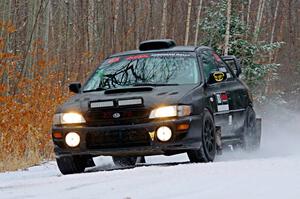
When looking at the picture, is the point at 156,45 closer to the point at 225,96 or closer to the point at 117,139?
the point at 225,96

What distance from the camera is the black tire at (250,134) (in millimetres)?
10391

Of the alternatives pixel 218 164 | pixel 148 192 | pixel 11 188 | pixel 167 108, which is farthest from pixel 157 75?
pixel 148 192

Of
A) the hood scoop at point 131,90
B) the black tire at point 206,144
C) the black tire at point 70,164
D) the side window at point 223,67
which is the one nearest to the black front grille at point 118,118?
the hood scoop at point 131,90

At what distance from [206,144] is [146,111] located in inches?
34.2

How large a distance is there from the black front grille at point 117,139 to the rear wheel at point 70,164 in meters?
0.44

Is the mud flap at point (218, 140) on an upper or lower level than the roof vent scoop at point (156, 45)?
lower

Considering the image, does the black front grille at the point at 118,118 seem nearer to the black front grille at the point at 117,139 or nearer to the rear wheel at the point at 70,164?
the black front grille at the point at 117,139

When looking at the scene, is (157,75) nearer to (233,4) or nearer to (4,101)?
(4,101)

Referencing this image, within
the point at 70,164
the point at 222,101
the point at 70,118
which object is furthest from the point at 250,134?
the point at 70,118

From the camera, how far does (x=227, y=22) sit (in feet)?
70.8

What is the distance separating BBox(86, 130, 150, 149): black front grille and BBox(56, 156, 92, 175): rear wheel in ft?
1.44

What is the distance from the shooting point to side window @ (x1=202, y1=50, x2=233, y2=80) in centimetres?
953

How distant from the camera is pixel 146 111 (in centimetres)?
805

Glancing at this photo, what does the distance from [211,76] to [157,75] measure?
683 millimetres
